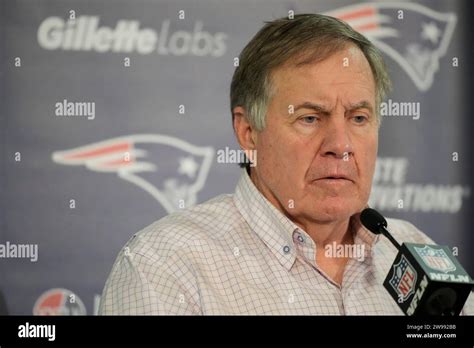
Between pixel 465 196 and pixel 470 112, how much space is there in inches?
9.7

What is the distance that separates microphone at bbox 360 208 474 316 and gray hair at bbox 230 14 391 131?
1.76 feet

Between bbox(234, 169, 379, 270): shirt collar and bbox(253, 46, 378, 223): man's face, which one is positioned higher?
bbox(253, 46, 378, 223): man's face

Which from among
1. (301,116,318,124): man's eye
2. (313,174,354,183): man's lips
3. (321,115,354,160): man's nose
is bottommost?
(313,174,354,183): man's lips

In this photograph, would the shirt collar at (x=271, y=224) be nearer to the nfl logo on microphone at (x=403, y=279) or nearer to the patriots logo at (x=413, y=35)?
the nfl logo on microphone at (x=403, y=279)

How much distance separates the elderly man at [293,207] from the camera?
73.6 inches

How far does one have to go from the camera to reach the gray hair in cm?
197

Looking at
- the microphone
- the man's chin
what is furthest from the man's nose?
the microphone

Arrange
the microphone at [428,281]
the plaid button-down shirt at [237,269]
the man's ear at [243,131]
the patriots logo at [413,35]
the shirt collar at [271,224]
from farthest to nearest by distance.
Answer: the patriots logo at [413,35], the man's ear at [243,131], the shirt collar at [271,224], the plaid button-down shirt at [237,269], the microphone at [428,281]

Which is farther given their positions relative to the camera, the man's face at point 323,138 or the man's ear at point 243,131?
the man's ear at point 243,131

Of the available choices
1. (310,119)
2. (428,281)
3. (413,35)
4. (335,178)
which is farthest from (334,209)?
(413,35)

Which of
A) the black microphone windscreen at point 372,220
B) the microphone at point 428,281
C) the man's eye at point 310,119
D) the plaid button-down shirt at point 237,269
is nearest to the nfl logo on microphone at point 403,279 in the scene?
the microphone at point 428,281

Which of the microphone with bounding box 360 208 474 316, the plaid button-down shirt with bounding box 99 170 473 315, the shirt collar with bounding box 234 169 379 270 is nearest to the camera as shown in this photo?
the microphone with bounding box 360 208 474 316

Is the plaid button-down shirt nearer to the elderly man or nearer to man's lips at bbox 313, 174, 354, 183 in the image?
the elderly man
